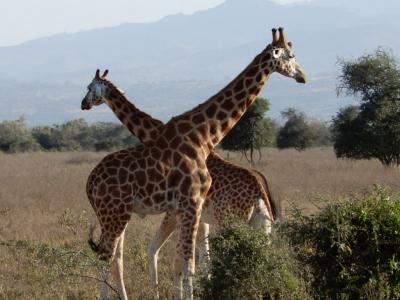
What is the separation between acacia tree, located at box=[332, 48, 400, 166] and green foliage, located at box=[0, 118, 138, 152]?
24729 millimetres

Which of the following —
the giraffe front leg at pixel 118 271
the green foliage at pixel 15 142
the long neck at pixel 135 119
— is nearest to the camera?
the giraffe front leg at pixel 118 271

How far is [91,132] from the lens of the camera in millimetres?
61000

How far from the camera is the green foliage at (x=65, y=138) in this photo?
48.4 metres

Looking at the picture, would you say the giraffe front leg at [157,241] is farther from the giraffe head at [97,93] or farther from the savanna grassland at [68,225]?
the giraffe head at [97,93]

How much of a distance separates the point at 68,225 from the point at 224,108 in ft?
11.7

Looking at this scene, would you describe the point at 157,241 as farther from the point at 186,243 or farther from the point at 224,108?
the point at 224,108

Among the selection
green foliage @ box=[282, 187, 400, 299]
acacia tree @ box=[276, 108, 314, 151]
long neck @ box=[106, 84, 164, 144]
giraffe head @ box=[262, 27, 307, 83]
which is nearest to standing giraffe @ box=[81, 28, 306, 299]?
long neck @ box=[106, 84, 164, 144]

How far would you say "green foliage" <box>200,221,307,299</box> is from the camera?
24.1ft

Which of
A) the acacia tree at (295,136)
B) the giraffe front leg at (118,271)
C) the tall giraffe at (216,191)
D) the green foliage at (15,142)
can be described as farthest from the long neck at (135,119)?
the green foliage at (15,142)

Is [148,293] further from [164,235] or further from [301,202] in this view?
[301,202]

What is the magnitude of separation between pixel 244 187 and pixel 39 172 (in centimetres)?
1835

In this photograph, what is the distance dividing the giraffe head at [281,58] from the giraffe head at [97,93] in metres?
1.80

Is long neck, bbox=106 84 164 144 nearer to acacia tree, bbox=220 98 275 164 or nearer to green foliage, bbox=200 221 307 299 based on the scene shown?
green foliage, bbox=200 221 307 299

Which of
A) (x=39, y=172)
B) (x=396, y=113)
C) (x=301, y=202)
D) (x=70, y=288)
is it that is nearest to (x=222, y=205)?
(x=70, y=288)
